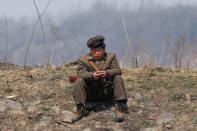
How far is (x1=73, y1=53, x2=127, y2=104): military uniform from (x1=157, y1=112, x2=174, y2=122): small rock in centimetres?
78

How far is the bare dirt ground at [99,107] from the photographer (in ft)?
16.5

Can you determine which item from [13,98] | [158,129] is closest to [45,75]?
[13,98]

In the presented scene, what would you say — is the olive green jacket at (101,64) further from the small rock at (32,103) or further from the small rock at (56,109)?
the small rock at (32,103)

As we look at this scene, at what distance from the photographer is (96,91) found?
529 centimetres

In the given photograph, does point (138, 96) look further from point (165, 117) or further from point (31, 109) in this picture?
point (31, 109)

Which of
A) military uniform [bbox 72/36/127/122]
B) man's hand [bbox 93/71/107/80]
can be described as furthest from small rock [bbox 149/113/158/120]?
man's hand [bbox 93/71/107/80]

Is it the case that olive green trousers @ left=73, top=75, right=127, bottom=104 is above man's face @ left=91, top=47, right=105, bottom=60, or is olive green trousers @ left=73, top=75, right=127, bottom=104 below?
below

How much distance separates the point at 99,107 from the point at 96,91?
0.43 metres

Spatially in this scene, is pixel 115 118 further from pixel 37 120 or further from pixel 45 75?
pixel 45 75

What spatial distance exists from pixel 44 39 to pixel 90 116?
9.13 ft

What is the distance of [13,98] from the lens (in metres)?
5.82

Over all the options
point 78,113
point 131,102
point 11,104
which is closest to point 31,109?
point 11,104

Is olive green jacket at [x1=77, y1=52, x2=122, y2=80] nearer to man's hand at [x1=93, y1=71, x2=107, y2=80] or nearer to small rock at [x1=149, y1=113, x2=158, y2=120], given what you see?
man's hand at [x1=93, y1=71, x2=107, y2=80]

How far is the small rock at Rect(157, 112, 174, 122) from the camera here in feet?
17.1
